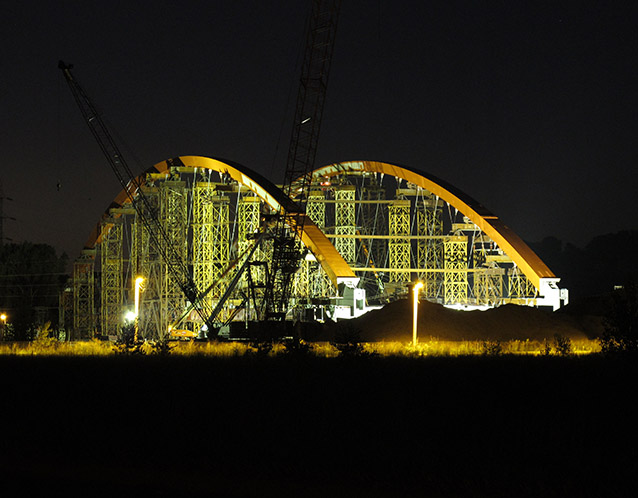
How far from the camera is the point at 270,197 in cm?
5741

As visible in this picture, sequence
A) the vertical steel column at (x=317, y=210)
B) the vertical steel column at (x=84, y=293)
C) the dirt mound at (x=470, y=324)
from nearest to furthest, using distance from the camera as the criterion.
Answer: the dirt mound at (x=470, y=324), the vertical steel column at (x=317, y=210), the vertical steel column at (x=84, y=293)

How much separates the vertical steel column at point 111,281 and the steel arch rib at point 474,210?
19.2 m

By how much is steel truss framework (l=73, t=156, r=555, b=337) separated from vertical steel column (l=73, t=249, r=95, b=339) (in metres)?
0.36

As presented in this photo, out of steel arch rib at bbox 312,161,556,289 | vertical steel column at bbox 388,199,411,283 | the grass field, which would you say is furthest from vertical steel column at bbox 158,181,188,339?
the grass field

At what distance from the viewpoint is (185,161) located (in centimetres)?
6425

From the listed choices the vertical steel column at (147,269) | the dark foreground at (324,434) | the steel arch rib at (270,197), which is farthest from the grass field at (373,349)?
the vertical steel column at (147,269)

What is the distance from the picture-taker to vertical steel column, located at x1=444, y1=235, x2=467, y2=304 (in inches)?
2493

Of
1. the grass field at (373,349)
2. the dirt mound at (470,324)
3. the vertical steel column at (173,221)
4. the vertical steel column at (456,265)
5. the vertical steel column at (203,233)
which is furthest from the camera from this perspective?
the vertical steel column at (456,265)

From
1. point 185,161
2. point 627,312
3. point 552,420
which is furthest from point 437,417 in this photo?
point 185,161

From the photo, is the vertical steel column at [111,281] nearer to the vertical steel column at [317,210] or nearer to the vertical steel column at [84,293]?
the vertical steel column at [84,293]

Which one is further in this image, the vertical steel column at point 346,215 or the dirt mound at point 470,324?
the vertical steel column at point 346,215

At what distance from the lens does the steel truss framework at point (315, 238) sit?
5900 centimetres

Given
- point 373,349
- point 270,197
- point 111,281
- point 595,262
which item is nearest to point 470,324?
point 373,349

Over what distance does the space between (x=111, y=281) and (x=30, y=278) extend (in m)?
28.6
